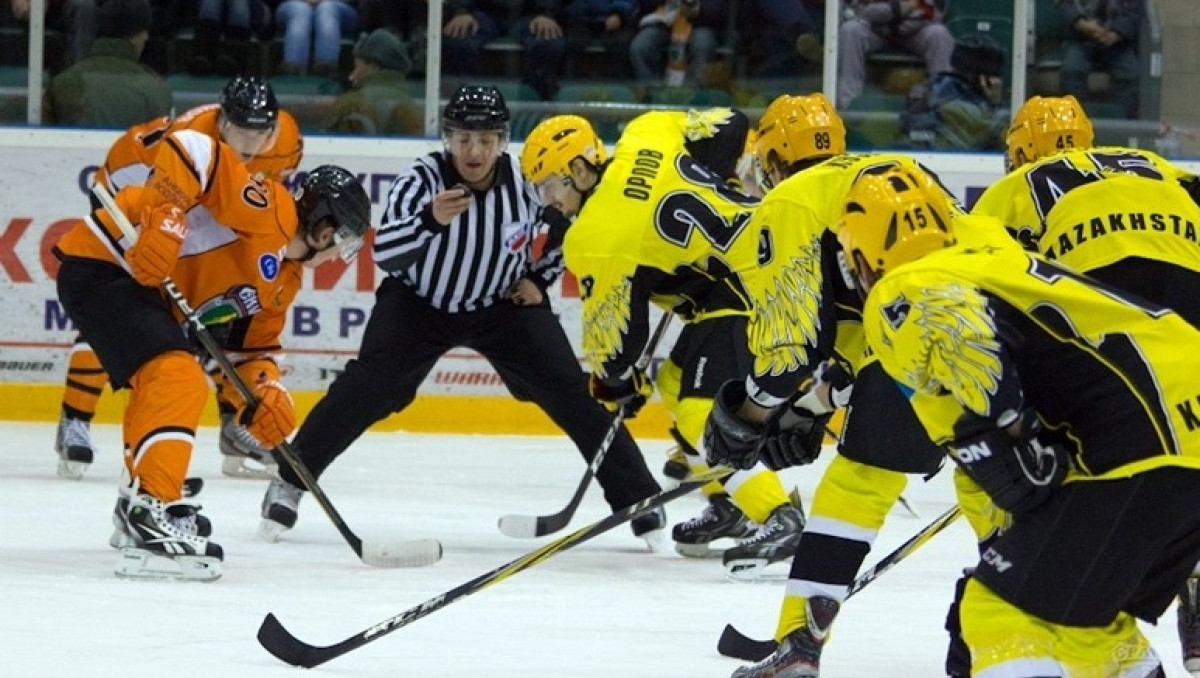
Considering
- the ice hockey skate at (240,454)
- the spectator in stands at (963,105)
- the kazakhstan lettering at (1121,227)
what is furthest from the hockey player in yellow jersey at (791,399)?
the spectator in stands at (963,105)

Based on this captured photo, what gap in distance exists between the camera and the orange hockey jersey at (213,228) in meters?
4.51

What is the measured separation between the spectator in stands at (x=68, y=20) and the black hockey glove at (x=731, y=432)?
15.0 feet

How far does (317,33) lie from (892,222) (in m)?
5.21

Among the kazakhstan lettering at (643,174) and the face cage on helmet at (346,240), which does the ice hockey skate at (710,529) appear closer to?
the kazakhstan lettering at (643,174)

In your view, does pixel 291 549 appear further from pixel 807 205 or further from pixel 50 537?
pixel 807 205

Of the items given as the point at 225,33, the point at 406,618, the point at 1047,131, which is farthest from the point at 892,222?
the point at 225,33

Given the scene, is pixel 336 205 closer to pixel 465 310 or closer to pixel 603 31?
pixel 465 310

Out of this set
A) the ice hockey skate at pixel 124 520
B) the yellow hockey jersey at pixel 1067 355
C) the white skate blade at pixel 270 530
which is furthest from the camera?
the white skate blade at pixel 270 530

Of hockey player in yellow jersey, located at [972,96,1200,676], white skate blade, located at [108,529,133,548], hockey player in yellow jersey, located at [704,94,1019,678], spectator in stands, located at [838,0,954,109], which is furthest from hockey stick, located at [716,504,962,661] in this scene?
spectator in stands, located at [838,0,954,109]

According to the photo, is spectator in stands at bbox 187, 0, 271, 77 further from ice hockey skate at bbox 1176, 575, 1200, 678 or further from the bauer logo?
ice hockey skate at bbox 1176, 575, 1200, 678

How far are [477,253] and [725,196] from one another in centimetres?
79

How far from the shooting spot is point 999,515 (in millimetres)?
2955

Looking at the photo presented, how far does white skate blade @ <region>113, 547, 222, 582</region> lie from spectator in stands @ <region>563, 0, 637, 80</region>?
3724mm

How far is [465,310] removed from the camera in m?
5.38
